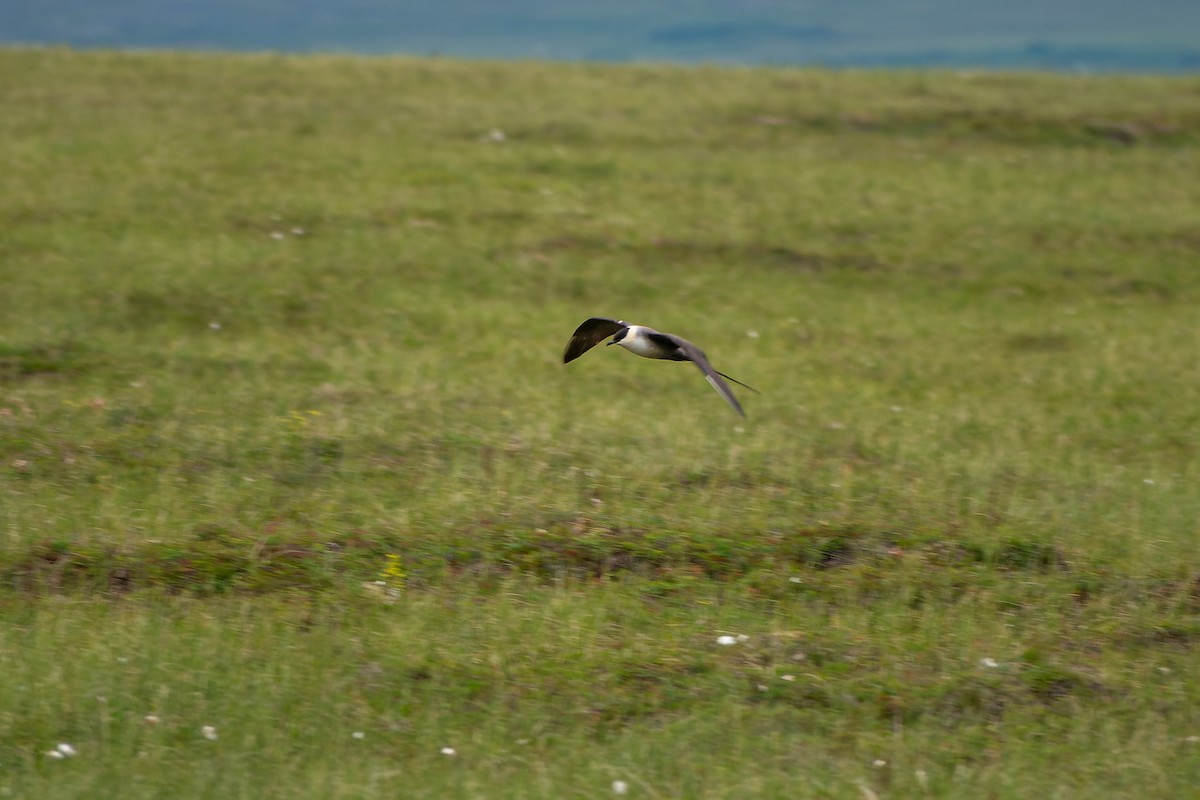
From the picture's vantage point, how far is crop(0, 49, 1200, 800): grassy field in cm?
684

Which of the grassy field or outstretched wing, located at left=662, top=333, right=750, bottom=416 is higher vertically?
outstretched wing, located at left=662, top=333, right=750, bottom=416

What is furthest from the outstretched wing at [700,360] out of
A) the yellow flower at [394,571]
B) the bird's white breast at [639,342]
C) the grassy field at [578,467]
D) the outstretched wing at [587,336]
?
the yellow flower at [394,571]

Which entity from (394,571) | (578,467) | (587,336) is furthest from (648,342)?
(394,571)

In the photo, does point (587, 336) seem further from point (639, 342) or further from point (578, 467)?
point (578, 467)

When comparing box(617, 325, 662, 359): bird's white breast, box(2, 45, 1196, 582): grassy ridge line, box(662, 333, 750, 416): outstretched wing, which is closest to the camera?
box(662, 333, 750, 416): outstretched wing

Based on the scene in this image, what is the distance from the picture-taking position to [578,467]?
10641 mm

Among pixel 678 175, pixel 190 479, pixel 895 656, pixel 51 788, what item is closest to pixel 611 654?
pixel 895 656

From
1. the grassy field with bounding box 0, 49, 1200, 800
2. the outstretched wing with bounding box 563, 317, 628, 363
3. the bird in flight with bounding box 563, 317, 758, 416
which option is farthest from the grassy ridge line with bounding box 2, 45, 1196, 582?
the bird in flight with bounding box 563, 317, 758, 416

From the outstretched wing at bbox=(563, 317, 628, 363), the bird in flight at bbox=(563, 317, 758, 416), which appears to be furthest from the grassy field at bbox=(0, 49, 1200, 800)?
the bird in flight at bbox=(563, 317, 758, 416)

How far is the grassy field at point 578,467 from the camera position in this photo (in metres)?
6.84

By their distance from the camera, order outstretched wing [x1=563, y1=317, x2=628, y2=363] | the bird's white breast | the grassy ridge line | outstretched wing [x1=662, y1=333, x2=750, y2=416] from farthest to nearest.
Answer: the grassy ridge line < outstretched wing [x1=563, y1=317, x2=628, y2=363] < the bird's white breast < outstretched wing [x1=662, y1=333, x2=750, y2=416]

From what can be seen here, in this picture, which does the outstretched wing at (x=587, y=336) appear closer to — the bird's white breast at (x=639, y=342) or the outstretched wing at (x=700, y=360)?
the bird's white breast at (x=639, y=342)

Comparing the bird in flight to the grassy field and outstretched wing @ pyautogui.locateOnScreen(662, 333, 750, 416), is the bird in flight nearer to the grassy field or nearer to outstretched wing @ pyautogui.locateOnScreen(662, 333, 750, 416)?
outstretched wing @ pyautogui.locateOnScreen(662, 333, 750, 416)

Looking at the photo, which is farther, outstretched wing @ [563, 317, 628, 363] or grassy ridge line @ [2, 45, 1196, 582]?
grassy ridge line @ [2, 45, 1196, 582]
